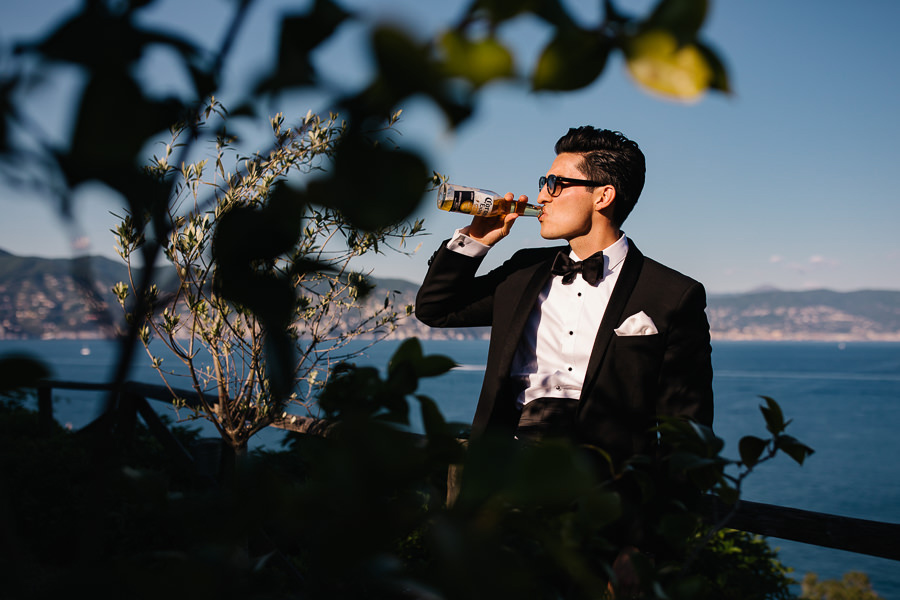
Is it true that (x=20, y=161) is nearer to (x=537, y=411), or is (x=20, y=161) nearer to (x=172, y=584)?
(x=172, y=584)

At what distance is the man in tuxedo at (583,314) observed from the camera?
2.63 m

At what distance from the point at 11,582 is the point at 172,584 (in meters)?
0.11

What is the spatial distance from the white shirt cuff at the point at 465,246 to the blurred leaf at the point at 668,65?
2745 millimetres

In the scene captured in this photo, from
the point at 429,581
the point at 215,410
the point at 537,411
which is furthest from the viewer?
the point at 215,410

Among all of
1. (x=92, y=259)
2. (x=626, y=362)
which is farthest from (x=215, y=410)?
(x=92, y=259)

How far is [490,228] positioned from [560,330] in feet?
2.02

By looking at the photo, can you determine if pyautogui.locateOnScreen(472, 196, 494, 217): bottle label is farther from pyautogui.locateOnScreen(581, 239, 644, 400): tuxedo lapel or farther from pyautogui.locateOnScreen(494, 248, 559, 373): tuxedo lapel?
pyautogui.locateOnScreen(581, 239, 644, 400): tuxedo lapel

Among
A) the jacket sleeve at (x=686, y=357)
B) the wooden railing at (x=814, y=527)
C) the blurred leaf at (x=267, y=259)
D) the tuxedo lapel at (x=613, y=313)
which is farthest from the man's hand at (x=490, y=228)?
the blurred leaf at (x=267, y=259)

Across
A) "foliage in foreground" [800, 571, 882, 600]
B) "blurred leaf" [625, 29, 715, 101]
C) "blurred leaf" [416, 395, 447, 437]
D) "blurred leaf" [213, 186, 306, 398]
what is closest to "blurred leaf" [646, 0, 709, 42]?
"blurred leaf" [625, 29, 715, 101]

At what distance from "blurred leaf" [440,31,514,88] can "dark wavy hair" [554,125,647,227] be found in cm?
291

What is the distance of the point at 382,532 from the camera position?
40 centimetres

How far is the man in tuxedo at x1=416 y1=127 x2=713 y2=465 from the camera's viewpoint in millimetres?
2629

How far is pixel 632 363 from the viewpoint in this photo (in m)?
2.63

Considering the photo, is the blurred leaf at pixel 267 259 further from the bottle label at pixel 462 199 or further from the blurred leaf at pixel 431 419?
the bottle label at pixel 462 199
